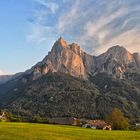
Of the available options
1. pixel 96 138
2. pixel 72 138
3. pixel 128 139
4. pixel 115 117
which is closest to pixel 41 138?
pixel 72 138

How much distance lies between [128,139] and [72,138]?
5726 mm

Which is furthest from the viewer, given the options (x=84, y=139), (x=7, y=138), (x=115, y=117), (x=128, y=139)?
(x=115, y=117)

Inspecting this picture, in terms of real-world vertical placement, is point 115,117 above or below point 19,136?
above

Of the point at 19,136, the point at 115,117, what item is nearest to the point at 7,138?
the point at 19,136

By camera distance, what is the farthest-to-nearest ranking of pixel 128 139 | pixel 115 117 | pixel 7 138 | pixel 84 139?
pixel 115 117 < pixel 128 139 < pixel 84 139 < pixel 7 138

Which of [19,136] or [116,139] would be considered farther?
[116,139]

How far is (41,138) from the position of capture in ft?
105

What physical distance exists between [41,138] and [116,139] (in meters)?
7.54

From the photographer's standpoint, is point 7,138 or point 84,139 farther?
point 84,139

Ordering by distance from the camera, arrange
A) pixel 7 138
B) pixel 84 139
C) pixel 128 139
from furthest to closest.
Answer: pixel 128 139 → pixel 84 139 → pixel 7 138

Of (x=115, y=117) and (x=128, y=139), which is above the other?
(x=115, y=117)

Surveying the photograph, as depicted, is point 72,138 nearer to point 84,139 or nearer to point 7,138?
point 84,139

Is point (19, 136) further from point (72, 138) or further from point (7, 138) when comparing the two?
point (72, 138)

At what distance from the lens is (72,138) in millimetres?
33938
